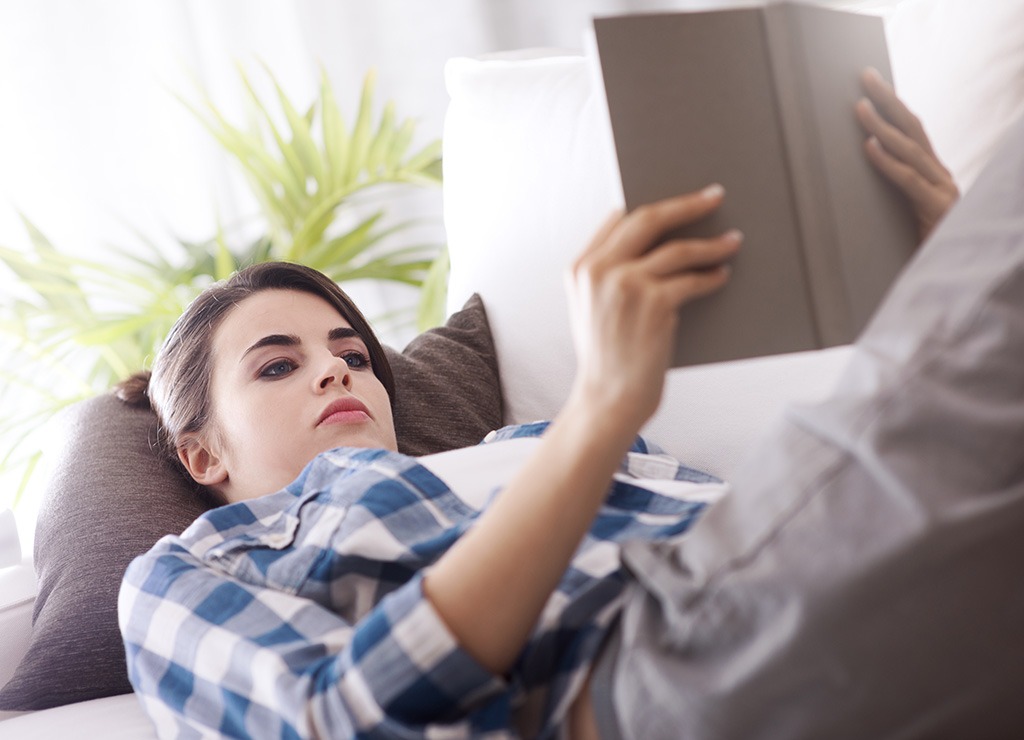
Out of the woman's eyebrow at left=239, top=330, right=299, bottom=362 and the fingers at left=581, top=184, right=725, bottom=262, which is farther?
the woman's eyebrow at left=239, top=330, right=299, bottom=362

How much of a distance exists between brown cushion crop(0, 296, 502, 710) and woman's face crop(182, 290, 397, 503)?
0.08m

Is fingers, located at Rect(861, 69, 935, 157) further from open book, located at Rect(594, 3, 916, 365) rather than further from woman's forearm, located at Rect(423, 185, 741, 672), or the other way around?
woman's forearm, located at Rect(423, 185, 741, 672)

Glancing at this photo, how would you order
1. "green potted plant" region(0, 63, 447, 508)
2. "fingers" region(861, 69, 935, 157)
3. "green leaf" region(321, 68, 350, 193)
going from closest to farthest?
"fingers" region(861, 69, 935, 157) → "green potted plant" region(0, 63, 447, 508) → "green leaf" region(321, 68, 350, 193)

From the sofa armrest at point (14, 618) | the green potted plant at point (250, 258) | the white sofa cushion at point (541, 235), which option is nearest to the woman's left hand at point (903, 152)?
the white sofa cushion at point (541, 235)

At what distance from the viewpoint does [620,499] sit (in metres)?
0.93

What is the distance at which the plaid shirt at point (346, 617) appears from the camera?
68cm

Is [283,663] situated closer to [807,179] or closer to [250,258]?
[807,179]

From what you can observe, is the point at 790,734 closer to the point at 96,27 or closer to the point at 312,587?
the point at 312,587

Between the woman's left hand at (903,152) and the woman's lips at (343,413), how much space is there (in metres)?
0.60

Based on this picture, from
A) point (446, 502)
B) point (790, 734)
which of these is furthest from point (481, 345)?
point (790, 734)

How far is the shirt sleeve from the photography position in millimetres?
672

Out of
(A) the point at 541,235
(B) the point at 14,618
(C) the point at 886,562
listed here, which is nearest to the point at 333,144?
(A) the point at 541,235

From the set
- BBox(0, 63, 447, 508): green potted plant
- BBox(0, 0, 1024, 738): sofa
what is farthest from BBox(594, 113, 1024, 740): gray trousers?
BBox(0, 63, 447, 508): green potted plant

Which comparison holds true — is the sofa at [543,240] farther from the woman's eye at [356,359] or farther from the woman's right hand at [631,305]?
the woman's right hand at [631,305]
